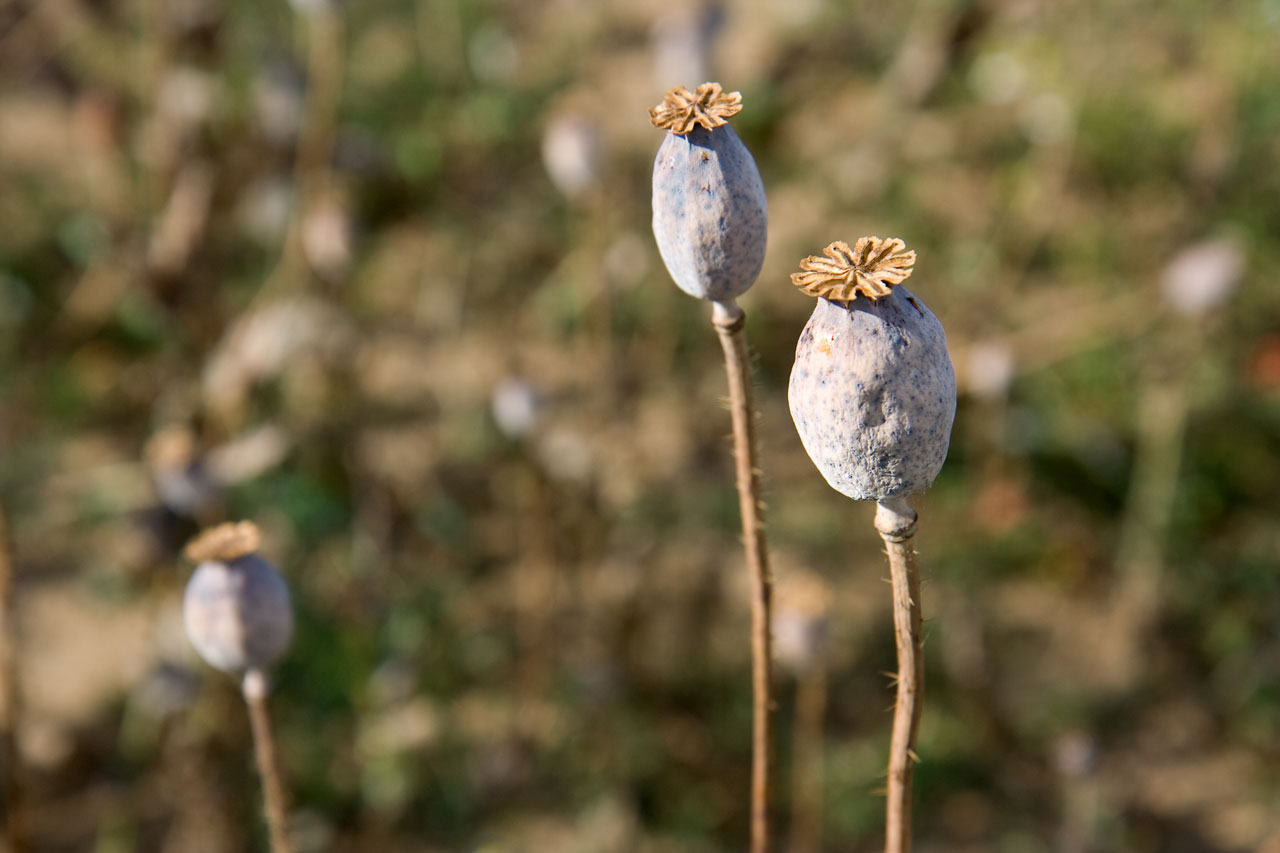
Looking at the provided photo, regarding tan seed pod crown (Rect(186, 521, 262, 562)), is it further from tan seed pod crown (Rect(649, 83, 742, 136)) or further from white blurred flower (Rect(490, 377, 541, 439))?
white blurred flower (Rect(490, 377, 541, 439))

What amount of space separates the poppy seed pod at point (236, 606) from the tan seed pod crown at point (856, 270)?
806 millimetres

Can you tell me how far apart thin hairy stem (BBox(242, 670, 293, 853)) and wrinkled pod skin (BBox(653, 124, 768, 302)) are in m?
0.68

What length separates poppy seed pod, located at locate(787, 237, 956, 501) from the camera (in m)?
0.83

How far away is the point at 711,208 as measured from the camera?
39.4 inches

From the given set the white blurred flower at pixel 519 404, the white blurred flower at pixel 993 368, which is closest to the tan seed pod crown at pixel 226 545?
the white blurred flower at pixel 519 404

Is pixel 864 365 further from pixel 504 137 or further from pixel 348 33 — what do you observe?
pixel 348 33

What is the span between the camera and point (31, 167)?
4.93 meters

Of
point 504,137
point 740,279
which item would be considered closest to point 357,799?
point 740,279

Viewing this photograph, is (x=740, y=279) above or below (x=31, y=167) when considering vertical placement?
below

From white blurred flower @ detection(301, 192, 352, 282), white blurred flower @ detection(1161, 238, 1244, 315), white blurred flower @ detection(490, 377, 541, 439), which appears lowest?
white blurred flower @ detection(490, 377, 541, 439)

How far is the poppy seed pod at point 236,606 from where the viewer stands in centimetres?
132

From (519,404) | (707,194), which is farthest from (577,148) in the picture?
(707,194)

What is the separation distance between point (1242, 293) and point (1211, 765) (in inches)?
65.0

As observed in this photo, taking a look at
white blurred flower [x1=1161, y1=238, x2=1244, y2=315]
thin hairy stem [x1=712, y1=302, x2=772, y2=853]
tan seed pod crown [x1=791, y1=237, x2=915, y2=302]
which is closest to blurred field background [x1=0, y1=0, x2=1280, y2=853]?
white blurred flower [x1=1161, y1=238, x2=1244, y2=315]
